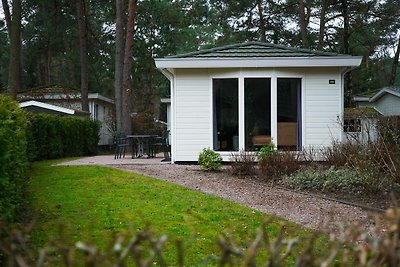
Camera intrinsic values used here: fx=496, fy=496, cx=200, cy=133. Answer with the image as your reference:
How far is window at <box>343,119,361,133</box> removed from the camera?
1121cm

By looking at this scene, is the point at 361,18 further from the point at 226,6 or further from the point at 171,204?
the point at 171,204

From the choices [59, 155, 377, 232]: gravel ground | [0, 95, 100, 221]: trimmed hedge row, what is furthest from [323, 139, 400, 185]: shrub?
[0, 95, 100, 221]: trimmed hedge row

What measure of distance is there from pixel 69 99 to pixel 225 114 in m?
14.4

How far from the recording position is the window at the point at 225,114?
12.5 m

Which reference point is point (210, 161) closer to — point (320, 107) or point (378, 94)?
point (320, 107)

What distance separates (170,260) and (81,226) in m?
1.66

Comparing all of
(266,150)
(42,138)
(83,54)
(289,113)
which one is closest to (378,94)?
(289,113)

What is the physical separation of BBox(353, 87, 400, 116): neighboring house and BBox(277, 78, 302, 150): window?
1008 cm

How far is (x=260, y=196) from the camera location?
8242 mm

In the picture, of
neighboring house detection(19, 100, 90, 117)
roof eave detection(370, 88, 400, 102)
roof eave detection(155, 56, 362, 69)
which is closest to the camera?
roof eave detection(155, 56, 362, 69)

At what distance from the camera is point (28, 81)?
3275 centimetres

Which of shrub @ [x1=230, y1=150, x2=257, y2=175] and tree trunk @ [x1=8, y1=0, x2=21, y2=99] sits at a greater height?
tree trunk @ [x1=8, y1=0, x2=21, y2=99]

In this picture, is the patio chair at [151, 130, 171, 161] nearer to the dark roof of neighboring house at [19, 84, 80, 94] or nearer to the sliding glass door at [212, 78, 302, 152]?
the sliding glass door at [212, 78, 302, 152]

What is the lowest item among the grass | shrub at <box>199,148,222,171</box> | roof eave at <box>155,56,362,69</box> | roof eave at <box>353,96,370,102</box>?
the grass
